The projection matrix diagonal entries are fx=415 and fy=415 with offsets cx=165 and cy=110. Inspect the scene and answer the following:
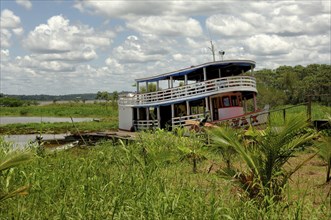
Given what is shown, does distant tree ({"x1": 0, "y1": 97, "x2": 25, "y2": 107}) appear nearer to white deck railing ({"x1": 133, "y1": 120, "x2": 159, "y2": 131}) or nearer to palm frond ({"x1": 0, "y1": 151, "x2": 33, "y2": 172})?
white deck railing ({"x1": 133, "y1": 120, "x2": 159, "y2": 131})

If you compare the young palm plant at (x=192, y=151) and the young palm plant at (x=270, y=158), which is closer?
the young palm plant at (x=270, y=158)

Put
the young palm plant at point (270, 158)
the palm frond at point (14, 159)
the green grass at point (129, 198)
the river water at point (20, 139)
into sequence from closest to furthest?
the palm frond at point (14, 159), the green grass at point (129, 198), the young palm plant at point (270, 158), the river water at point (20, 139)

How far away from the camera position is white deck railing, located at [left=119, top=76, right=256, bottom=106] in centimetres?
1984

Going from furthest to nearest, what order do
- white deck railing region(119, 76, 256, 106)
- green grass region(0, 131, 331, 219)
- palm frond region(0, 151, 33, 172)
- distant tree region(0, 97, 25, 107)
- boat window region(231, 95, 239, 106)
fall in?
distant tree region(0, 97, 25, 107)
boat window region(231, 95, 239, 106)
white deck railing region(119, 76, 256, 106)
green grass region(0, 131, 331, 219)
palm frond region(0, 151, 33, 172)

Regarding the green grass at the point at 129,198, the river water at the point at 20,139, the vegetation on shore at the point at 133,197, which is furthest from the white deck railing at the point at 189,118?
the green grass at the point at 129,198

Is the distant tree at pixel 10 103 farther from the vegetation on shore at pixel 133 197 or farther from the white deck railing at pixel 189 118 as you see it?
the vegetation on shore at pixel 133 197

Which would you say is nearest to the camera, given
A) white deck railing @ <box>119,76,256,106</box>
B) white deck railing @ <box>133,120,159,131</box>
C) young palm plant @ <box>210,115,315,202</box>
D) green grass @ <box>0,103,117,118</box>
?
young palm plant @ <box>210,115,315,202</box>

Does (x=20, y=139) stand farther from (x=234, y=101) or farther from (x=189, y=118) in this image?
(x=234, y=101)

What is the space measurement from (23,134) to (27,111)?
42.5 meters

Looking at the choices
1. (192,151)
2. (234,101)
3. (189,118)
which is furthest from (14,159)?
(234,101)

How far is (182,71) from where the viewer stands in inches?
842

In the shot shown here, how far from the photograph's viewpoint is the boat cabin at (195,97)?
20062 mm

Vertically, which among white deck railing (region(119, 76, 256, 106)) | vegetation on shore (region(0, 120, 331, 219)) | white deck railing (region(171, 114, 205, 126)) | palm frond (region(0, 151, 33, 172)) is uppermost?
white deck railing (region(119, 76, 256, 106))

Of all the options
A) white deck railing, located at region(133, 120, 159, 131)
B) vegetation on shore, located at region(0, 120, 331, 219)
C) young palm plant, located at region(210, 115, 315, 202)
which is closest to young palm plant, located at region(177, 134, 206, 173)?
vegetation on shore, located at region(0, 120, 331, 219)
